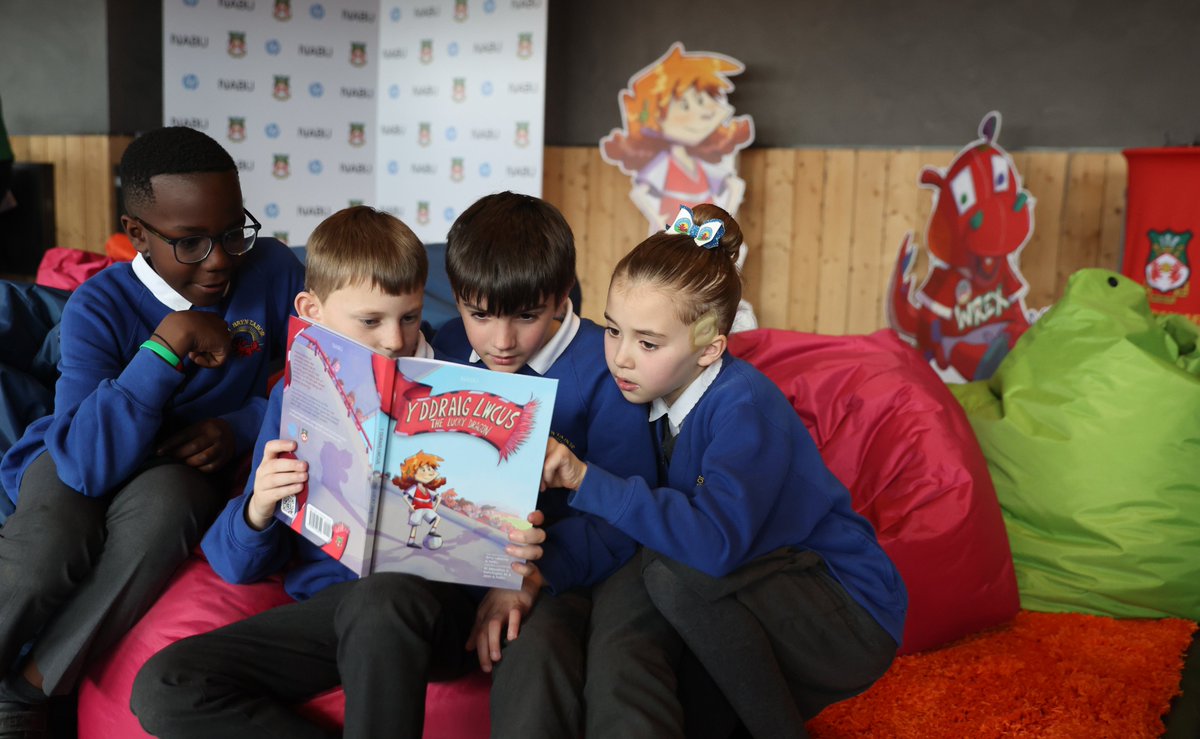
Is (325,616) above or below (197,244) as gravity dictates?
below

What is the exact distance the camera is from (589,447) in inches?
61.2

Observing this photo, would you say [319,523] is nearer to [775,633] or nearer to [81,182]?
[775,633]

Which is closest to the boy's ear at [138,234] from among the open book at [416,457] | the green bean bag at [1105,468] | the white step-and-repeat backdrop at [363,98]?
the open book at [416,457]

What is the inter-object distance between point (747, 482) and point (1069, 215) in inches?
144

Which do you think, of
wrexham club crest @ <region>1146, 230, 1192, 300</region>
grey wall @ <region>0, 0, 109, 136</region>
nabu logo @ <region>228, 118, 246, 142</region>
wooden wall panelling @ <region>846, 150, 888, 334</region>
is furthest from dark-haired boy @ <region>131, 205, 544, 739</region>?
grey wall @ <region>0, 0, 109, 136</region>

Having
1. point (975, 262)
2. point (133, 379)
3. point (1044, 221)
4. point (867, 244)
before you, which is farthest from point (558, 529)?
point (867, 244)

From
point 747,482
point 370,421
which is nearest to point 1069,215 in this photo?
point 747,482

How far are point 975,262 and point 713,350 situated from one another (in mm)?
2975

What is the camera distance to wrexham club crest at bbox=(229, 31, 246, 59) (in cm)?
515

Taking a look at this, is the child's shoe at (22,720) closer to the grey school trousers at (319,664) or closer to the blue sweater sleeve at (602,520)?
the grey school trousers at (319,664)

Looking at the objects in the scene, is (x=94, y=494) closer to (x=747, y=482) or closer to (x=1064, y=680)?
(x=747, y=482)

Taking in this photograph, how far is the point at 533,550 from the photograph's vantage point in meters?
1.33

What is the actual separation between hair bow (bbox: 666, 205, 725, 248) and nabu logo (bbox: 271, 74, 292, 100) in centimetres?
426

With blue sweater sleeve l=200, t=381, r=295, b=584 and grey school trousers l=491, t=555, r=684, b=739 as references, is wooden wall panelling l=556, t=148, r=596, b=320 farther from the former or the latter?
grey school trousers l=491, t=555, r=684, b=739
